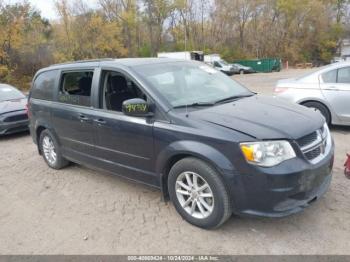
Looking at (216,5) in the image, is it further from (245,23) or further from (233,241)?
(233,241)

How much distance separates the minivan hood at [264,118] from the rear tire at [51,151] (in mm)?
2862

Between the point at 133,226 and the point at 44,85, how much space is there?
122 inches

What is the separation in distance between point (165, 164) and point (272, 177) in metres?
1.17

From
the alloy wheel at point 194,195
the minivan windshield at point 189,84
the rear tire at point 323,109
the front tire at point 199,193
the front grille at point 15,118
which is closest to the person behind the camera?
the front tire at point 199,193

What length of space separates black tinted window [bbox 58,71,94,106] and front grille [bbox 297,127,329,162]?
108 inches

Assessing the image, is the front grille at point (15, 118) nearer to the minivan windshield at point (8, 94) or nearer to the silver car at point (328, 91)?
the minivan windshield at point (8, 94)

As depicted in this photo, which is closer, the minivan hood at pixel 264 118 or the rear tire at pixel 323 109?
the minivan hood at pixel 264 118

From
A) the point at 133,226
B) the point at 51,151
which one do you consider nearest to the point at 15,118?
the point at 51,151

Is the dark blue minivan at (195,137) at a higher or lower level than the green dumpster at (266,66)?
higher

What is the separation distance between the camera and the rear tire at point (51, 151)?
556cm

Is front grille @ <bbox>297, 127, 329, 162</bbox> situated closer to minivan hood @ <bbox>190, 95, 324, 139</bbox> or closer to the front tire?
minivan hood @ <bbox>190, 95, 324, 139</bbox>

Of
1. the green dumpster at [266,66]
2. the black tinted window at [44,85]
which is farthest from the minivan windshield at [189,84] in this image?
the green dumpster at [266,66]

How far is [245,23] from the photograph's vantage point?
183ft

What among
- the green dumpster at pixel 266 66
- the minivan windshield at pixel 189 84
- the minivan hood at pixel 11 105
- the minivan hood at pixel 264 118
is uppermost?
the minivan windshield at pixel 189 84
